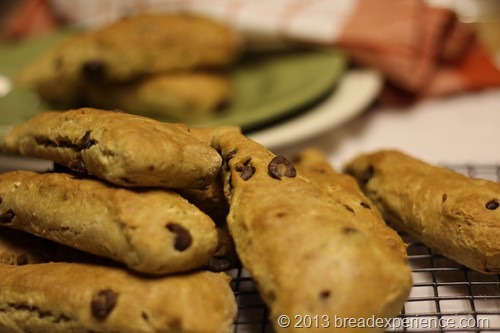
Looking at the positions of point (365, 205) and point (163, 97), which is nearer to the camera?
point (365, 205)

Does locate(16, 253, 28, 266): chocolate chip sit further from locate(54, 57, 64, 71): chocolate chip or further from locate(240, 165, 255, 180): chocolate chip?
locate(54, 57, 64, 71): chocolate chip

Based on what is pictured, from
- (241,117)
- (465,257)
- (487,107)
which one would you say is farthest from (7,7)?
(465,257)

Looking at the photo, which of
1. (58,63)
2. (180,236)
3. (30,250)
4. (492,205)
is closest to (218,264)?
(180,236)

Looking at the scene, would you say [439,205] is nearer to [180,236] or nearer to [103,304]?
[180,236]

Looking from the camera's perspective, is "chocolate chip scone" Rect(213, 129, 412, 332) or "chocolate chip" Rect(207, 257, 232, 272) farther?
"chocolate chip" Rect(207, 257, 232, 272)

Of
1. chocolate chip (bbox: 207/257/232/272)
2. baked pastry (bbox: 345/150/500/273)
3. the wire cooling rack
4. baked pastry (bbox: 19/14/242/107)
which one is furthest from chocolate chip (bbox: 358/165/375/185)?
baked pastry (bbox: 19/14/242/107)
